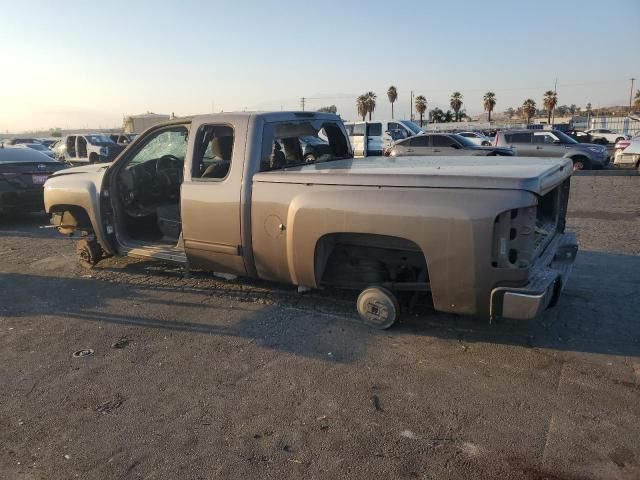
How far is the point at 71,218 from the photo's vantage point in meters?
6.44

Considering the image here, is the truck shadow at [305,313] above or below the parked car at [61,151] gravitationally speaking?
below

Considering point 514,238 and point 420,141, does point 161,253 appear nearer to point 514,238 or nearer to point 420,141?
point 514,238

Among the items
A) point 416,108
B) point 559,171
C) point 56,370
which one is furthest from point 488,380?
point 416,108

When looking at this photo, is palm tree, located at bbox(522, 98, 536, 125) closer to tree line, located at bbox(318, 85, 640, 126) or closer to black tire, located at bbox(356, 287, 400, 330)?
tree line, located at bbox(318, 85, 640, 126)

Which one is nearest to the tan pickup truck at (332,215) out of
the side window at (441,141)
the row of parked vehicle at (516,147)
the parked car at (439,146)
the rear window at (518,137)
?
the parked car at (439,146)

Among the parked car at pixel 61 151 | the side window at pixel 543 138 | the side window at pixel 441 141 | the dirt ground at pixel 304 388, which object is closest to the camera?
the dirt ground at pixel 304 388

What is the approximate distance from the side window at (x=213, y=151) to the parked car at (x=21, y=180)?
19.9 ft

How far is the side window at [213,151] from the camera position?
502cm

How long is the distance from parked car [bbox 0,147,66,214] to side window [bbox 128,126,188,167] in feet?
15.1

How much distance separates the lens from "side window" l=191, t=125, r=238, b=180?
5.02 metres

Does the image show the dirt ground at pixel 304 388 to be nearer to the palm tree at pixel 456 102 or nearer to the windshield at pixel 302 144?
the windshield at pixel 302 144

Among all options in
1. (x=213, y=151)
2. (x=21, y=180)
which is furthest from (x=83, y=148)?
(x=213, y=151)

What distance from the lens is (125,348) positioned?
13.9 ft

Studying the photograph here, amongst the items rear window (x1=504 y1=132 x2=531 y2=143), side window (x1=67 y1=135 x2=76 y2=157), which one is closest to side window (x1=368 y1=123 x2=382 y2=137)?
rear window (x1=504 y1=132 x2=531 y2=143)
